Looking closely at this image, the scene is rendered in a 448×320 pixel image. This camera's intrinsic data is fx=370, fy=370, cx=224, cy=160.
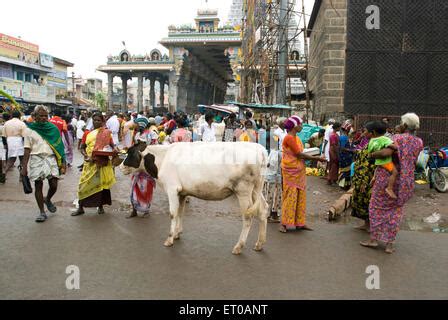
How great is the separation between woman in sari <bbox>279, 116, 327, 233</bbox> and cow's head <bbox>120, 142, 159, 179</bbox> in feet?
5.98

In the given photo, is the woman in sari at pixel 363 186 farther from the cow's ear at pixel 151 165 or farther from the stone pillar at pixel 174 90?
the stone pillar at pixel 174 90

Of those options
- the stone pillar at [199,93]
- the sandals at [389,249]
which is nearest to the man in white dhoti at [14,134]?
the sandals at [389,249]

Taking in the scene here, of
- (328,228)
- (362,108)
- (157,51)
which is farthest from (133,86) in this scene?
(328,228)

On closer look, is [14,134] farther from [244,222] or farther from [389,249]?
[389,249]

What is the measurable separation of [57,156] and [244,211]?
3116 mm

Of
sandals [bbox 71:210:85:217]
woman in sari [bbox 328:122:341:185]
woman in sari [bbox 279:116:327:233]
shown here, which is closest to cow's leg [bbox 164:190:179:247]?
woman in sari [bbox 279:116:327:233]

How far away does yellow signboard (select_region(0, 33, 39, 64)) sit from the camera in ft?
→ 105

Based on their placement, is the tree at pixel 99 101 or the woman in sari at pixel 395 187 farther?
the tree at pixel 99 101

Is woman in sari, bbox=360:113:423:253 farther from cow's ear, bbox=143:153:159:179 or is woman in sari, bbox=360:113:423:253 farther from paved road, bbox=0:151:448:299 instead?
cow's ear, bbox=143:153:159:179

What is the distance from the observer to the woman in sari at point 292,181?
5.12 meters

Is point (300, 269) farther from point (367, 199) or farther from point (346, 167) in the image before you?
point (346, 167)

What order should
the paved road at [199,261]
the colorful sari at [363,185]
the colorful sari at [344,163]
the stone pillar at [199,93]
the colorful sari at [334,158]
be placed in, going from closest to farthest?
the paved road at [199,261], the colorful sari at [363,185], the colorful sari at [344,163], the colorful sari at [334,158], the stone pillar at [199,93]

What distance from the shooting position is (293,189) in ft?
17.2

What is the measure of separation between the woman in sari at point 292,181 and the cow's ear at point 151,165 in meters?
1.80
